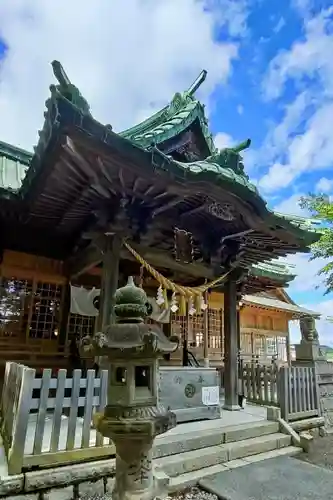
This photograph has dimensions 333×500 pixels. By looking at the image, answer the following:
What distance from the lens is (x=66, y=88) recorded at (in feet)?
11.8

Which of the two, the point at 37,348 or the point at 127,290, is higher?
the point at 127,290

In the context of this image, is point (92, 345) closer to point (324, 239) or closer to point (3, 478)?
point (3, 478)

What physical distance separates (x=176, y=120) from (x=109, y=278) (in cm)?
436

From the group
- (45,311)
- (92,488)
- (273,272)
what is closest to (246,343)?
(273,272)

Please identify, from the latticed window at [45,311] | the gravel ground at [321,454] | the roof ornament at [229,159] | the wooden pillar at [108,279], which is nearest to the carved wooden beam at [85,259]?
the wooden pillar at [108,279]

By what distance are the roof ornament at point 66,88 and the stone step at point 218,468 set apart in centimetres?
462

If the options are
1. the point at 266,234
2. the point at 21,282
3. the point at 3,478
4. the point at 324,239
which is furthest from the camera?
the point at 324,239

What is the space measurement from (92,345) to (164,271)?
20.6ft

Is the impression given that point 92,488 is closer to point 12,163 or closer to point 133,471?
point 133,471

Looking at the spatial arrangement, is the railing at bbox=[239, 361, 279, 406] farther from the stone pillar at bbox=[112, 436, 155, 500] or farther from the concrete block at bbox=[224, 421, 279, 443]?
the stone pillar at bbox=[112, 436, 155, 500]

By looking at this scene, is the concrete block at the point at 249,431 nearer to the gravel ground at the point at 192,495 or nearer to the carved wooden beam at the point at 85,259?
the gravel ground at the point at 192,495

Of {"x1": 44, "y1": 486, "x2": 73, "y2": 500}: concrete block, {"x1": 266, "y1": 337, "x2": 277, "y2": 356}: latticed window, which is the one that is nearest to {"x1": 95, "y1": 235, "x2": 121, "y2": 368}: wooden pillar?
{"x1": 44, "y1": 486, "x2": 73, "y2": 500}: concrete block

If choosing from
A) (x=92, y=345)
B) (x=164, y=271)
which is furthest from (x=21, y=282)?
(x=92, y=345)

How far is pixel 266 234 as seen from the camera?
6.89 metres
